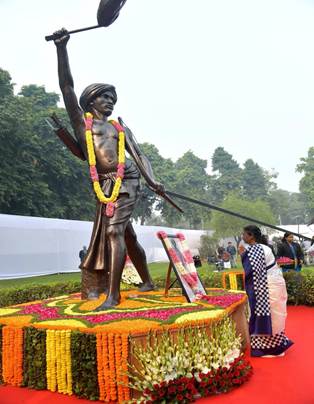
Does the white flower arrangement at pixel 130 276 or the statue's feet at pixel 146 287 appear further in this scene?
the white flower arrangement at pixel 130 276

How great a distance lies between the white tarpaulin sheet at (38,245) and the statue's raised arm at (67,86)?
9865 millimetres

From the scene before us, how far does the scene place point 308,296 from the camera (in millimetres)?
8156

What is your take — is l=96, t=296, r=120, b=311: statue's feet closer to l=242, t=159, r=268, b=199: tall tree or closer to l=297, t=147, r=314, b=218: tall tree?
l=297, t=147, r=314, b=218: tall tree

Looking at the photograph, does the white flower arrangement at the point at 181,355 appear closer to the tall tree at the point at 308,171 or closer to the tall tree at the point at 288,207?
the tall tree at the point at 308,171

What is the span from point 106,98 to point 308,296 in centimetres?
552

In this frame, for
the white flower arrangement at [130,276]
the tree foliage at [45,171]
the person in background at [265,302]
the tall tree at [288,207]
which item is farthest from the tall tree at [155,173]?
the person in background at [265,302]

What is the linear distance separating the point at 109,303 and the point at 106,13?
3227mm

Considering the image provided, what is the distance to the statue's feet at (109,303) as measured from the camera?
14.6 ft

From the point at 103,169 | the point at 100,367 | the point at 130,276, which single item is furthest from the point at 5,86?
the point at 100,367

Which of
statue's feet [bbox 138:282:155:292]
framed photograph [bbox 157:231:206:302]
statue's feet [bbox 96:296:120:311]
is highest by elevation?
framed photograph [bbox 157:231:206:302]

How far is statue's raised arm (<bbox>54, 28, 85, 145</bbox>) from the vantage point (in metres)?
4.89

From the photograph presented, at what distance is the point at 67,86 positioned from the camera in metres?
5.17

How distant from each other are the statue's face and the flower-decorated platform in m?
2.51

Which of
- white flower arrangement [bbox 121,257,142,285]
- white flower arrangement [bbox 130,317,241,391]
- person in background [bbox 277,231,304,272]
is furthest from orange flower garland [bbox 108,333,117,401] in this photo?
person in background [bbox 277,231,304,272]
